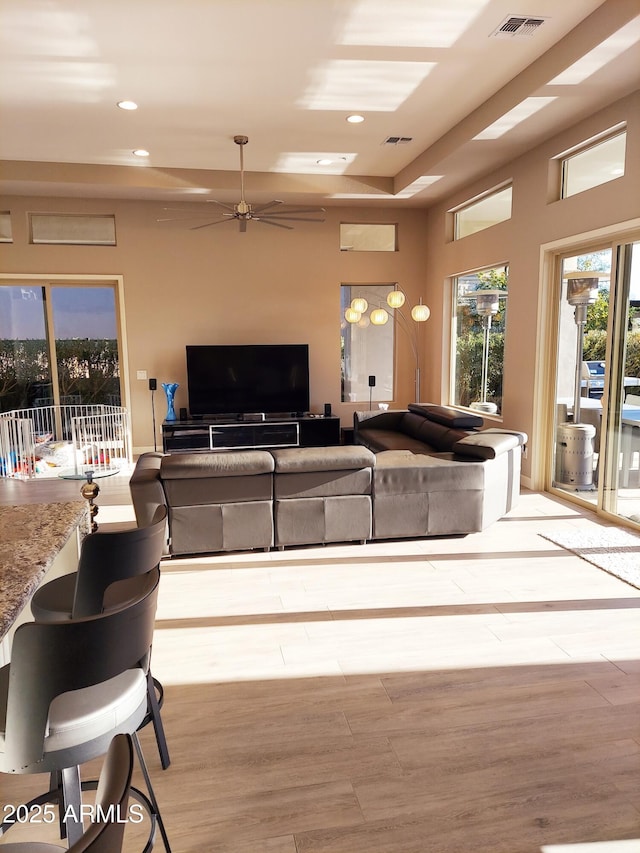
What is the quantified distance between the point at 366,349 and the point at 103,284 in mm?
3802

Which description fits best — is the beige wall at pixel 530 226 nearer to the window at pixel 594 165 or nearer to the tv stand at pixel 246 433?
the window at pixel 594 165

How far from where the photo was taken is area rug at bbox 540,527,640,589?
404cm

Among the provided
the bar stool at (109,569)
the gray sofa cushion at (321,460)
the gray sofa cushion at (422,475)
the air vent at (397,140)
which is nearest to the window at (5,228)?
the air vent at (397,140)

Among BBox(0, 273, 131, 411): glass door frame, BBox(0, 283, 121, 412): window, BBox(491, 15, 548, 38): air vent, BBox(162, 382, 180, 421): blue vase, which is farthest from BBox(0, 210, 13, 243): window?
BBox(491, 15, 548, 38): air vent

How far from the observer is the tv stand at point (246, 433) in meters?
7.95

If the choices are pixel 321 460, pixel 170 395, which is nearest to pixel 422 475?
pixel 321 460

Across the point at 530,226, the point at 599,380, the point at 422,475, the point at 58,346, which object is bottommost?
the point at 422,475

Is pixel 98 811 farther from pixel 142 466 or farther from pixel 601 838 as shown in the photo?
pixel 142 466

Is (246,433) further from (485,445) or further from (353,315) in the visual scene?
(485,445)

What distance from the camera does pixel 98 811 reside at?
86cm

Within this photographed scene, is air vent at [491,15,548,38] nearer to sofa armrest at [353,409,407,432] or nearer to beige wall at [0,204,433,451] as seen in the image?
sofa armrest at [353,409,407,432]

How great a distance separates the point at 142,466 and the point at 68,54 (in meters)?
2.98

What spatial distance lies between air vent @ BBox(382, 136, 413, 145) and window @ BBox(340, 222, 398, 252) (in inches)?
88.9

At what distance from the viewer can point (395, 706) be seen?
259cm
